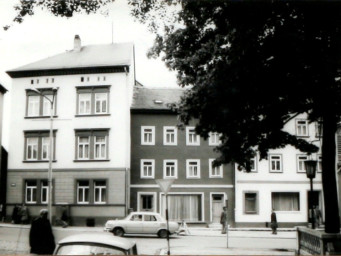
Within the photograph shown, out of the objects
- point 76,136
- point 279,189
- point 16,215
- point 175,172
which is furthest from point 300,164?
point 16,215

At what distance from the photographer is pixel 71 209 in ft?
125

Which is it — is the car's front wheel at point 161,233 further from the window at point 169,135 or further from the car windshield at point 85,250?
the car windshield at point 85,250

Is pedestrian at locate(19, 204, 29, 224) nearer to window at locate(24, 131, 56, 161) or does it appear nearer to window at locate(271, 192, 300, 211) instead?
window at locate(24, 131, 56, 161)

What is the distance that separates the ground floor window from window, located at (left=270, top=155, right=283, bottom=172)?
6.40 meters

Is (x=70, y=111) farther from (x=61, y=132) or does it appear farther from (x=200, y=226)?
(x=200, y=226)

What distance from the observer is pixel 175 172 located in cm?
4050

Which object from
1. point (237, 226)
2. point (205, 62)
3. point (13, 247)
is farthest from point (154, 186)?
point (205, 62)

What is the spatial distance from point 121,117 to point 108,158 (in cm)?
330

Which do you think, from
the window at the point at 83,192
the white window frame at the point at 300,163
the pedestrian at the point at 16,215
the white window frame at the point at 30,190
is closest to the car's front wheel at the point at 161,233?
the window at the point at 83,192

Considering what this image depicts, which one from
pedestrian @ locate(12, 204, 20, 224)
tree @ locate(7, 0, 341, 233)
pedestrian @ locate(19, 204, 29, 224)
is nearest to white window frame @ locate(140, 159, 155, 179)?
pedestrian @ locate(19, 204, 29, 224)

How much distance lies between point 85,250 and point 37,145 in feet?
105

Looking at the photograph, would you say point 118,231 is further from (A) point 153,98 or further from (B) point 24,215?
(A) point 153,98

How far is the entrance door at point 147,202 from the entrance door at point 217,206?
4934mm

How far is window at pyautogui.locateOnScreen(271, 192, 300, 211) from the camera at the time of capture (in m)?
40.9
